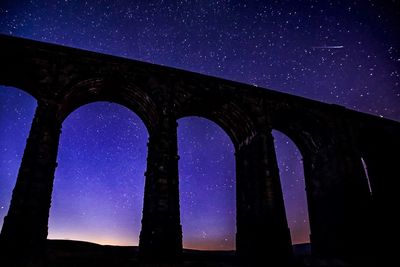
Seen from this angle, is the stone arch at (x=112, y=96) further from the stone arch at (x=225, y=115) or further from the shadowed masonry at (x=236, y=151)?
the stone arch at (x=225, y=115)

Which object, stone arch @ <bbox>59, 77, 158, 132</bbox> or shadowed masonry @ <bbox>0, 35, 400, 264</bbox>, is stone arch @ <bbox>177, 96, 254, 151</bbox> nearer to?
shadowed masonry @ <bbox>0, 35, 400, 264</bbox>

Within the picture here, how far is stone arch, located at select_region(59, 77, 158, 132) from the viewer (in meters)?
11.7

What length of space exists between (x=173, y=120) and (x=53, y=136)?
457 centimetres

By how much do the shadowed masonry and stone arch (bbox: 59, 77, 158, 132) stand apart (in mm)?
58

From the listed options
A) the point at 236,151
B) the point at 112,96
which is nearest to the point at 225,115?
the point at 236,151

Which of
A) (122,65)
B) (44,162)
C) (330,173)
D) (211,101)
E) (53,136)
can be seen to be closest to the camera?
(44,162)

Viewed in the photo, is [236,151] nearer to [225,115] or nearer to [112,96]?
[225,115]

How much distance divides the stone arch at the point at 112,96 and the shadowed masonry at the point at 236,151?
0.19 ft

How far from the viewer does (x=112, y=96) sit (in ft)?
42.6

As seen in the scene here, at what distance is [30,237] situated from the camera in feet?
27.7

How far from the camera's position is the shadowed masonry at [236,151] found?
9469mm

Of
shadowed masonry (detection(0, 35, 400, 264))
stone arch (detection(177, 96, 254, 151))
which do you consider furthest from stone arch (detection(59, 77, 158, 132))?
stone arch (detection(177, 96, 254, 151))

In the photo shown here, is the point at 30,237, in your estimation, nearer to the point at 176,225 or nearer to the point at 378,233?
the point at 176,225

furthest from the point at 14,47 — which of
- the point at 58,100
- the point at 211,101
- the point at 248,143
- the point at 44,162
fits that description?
the point at 248,143
